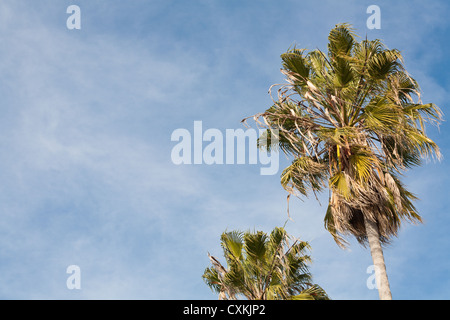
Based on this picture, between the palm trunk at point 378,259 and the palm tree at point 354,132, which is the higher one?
the palm tree at point 354,132

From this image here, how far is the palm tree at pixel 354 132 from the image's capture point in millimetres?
12086

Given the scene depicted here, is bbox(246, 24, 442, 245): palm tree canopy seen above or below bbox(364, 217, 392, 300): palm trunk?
above

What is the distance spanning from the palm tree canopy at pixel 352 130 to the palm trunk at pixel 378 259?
0.76ft

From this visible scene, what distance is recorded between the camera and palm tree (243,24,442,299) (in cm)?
1209

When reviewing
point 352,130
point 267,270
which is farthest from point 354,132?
point 267,270

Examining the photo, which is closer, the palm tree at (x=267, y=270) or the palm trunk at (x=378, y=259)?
the palm trunk at (x=378, y=259)

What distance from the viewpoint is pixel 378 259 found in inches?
448

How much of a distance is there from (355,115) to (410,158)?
185cm

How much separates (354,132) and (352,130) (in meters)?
0.07

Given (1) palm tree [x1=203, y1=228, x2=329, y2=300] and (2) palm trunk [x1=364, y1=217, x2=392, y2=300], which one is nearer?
(2) palm trunk [x1=364, y1=217, x2=392, y2=300]

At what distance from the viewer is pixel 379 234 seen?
12.3 meters

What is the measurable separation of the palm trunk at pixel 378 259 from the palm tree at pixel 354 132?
23 millimetres

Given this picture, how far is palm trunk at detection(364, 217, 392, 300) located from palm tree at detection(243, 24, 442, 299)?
0.02 metres
